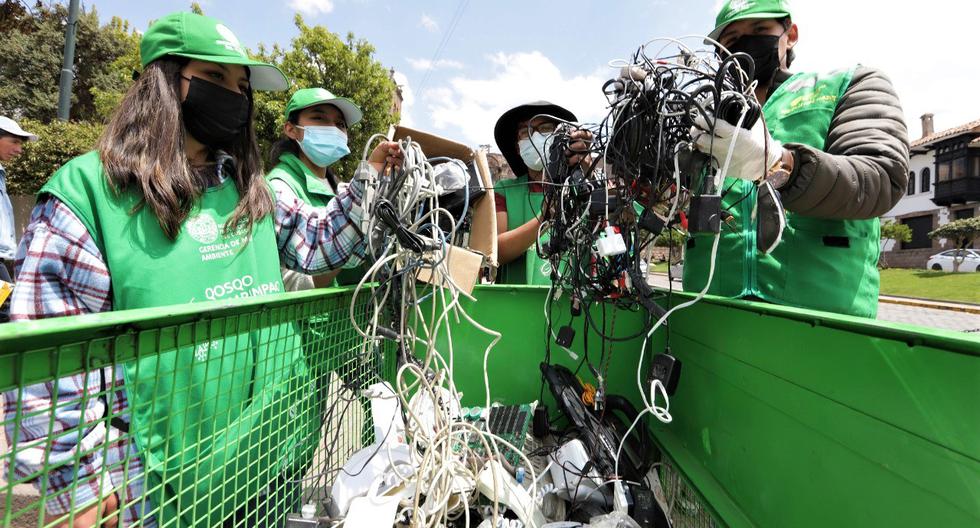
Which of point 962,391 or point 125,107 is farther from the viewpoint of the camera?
point 125,107

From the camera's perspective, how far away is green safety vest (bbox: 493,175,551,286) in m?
2.71

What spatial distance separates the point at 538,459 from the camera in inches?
73.5

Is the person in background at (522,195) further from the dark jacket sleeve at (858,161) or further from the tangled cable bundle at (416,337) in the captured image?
the dark jacket sleeve at (858,161)

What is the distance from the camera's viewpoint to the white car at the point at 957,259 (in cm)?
1895

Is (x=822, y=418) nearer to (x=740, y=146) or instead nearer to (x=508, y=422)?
(x=740, y=146)

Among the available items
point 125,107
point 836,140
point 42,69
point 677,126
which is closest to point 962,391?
point 677,126

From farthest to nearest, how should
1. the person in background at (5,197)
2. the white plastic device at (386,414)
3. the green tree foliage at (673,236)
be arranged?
the person in background at (5,197)
the green tree foliage at (673,236)
the white plastic device at (386,414)

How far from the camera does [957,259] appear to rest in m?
19.1

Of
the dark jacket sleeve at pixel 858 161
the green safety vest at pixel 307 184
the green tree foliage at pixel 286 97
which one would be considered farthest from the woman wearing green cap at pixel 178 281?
the green tree foliage at pixel 286 97

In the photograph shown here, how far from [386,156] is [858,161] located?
1.49 meters

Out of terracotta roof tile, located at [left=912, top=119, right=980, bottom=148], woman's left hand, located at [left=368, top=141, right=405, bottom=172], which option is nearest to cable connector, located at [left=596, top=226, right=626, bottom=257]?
woman's left hand, located at [left=368, top=141, right=405, bottom=172]

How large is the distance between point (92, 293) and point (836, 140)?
2.22 meters

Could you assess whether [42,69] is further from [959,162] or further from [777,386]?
[959,162]

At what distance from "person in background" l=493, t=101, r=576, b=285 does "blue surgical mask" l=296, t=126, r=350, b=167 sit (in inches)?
37.9
